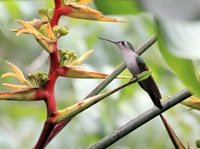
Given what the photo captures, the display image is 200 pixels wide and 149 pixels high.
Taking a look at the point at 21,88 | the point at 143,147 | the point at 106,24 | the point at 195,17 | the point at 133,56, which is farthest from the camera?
the point at 106,24

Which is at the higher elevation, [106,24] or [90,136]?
[106,24]

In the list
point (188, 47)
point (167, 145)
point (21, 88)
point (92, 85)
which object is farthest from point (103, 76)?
point (167, 145)

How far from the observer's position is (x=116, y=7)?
0.34 meters

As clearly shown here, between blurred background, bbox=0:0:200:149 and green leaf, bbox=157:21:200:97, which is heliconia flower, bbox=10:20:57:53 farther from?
blurred background, bbox=0:0:200:149

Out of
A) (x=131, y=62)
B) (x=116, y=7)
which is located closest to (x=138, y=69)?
(x=131, y=62)

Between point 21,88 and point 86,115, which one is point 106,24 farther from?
point 21,88

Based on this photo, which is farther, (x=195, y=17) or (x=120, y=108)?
(x=120, y=108)

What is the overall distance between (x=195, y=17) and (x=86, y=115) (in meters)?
1.03

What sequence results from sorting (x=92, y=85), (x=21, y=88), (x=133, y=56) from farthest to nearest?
1. (x=92, y=85)
2. (x=133, y=56)
3. (x=21, y=88)

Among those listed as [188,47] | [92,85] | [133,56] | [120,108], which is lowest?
[120,108]

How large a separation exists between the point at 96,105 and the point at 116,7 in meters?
0.95

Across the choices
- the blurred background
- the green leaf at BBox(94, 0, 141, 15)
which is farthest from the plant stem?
the blurred background

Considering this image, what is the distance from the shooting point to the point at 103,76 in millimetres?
537

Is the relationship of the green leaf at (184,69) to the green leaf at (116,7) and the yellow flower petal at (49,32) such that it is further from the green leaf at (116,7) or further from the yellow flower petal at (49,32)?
the yellow flower petal at (49,32)
